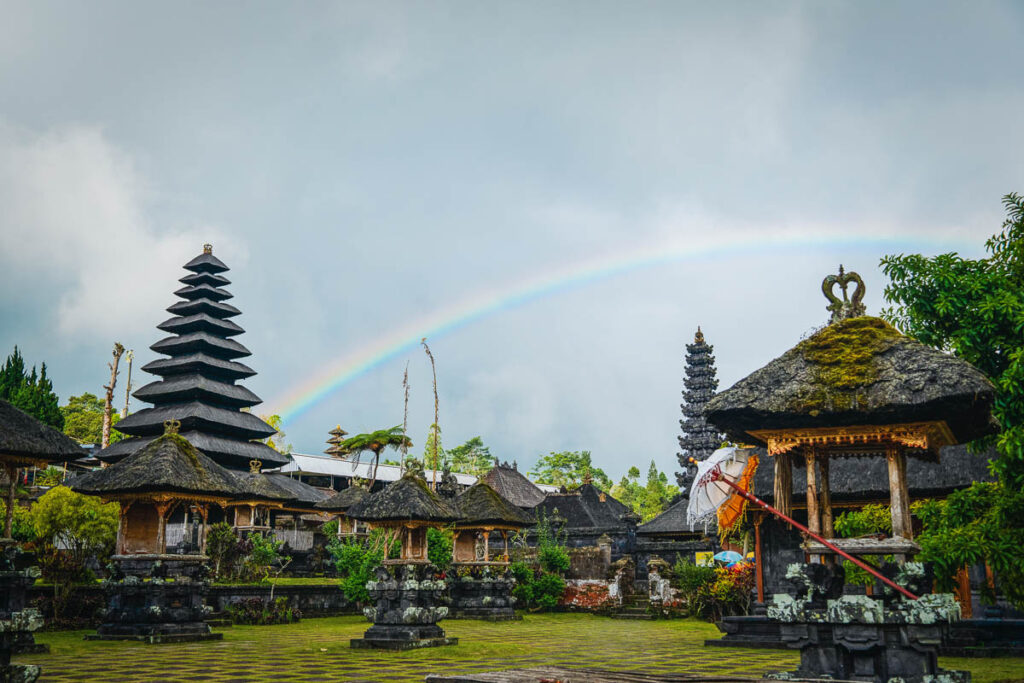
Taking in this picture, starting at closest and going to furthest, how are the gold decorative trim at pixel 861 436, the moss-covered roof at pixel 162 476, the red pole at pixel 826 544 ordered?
the red pole at pixel 826 544, the gold decorative trim at pixel 861 436, the moss-covered roof at pixel 162 476

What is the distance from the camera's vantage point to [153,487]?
54.5 ft

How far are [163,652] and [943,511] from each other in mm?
12821

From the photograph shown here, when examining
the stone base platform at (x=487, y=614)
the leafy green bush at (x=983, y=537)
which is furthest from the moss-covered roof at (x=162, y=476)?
the leafy green bush at (x=983, y=537)

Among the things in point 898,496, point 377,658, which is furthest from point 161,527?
point 898,496

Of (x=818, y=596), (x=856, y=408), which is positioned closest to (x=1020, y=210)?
(x=856, y=408)

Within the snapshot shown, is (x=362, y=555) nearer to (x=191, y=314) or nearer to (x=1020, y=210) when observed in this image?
(x=1020, y=210)

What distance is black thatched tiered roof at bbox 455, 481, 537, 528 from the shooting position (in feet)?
78.4

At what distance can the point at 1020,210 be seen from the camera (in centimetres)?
1304

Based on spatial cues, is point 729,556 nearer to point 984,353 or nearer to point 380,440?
point 984,353

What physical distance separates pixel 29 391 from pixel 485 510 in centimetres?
2665

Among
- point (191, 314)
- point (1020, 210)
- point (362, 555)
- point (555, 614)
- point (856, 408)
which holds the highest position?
point (191, 314)

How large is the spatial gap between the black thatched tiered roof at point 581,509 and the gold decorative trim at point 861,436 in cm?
2585

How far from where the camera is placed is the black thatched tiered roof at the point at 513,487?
39.9m

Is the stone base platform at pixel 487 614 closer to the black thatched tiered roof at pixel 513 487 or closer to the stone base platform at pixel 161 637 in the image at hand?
the stone base platform at pixel 161 637
